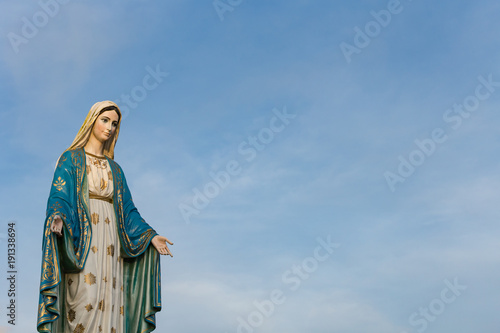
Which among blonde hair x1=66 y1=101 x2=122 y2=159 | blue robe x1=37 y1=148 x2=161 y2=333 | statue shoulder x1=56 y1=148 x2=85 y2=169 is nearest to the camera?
blue robe x1=37 y1=148 x2=161 y2=333

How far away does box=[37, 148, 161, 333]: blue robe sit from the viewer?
10.9 meters

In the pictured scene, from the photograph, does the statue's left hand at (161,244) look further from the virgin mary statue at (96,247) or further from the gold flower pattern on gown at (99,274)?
the gold flower pattern on gown at (99,274)

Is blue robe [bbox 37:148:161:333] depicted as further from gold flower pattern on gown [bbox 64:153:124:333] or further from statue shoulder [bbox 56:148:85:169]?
gold flower pattern on gown [bbox 64:153:124:333]

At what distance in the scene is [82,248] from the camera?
38.0 feet

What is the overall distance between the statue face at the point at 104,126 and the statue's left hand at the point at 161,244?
2.17 meters

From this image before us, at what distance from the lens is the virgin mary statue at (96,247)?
11156 mm

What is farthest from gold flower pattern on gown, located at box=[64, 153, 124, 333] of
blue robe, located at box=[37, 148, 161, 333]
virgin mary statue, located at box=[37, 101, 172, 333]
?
blue robe, located at box=[37, 148, 161, 333]

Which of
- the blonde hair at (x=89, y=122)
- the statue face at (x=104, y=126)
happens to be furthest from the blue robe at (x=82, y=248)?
the statue face at (x=104, y=126)

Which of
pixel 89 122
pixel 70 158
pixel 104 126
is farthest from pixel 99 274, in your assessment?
pixel 89 122

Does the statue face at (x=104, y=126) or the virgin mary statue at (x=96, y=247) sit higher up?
the statue face at (x=104, y=126)

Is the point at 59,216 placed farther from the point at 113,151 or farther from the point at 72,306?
the point at 113,151

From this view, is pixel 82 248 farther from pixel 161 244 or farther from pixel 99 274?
pixel 161 244

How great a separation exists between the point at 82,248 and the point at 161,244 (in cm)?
158

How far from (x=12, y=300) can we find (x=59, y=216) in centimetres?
224
